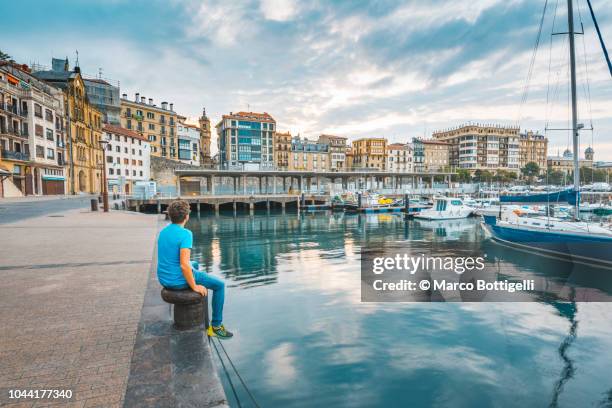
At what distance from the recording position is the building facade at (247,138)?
10094 centimetres

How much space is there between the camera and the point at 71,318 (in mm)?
5809

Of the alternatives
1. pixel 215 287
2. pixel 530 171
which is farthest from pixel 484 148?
pixel 215 287

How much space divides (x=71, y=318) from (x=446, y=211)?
45.0 meters

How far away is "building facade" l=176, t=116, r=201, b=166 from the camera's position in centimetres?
9825

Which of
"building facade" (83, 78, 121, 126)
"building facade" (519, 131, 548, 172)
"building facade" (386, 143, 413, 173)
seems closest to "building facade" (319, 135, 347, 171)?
"building facade" (386, 143, 413, 173)

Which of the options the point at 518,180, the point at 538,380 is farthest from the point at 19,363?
the point at 518,180

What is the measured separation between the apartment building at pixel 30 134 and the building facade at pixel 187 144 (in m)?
42.6

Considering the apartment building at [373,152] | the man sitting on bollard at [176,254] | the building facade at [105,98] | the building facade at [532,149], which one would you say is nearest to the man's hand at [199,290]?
the man sitting on bollard at [176,254]

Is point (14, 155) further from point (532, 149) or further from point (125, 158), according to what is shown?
point (532, 149)

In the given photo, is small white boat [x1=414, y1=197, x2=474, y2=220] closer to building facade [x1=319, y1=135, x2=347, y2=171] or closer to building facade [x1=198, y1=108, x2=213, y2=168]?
building facade [x1=319, y1=135, x2=347, y2=171]

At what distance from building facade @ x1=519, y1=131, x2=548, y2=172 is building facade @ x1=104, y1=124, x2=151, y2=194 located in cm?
14428

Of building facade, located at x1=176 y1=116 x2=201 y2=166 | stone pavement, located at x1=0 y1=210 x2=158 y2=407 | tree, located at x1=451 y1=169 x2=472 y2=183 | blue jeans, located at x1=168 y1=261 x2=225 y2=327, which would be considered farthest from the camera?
tree, located at x1=451 y1=169 x2=472 y2=183

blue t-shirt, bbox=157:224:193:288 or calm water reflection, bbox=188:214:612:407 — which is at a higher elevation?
blue t-shirt, bbox=157:224:193:288

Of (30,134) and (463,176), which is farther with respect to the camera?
(463,176)
